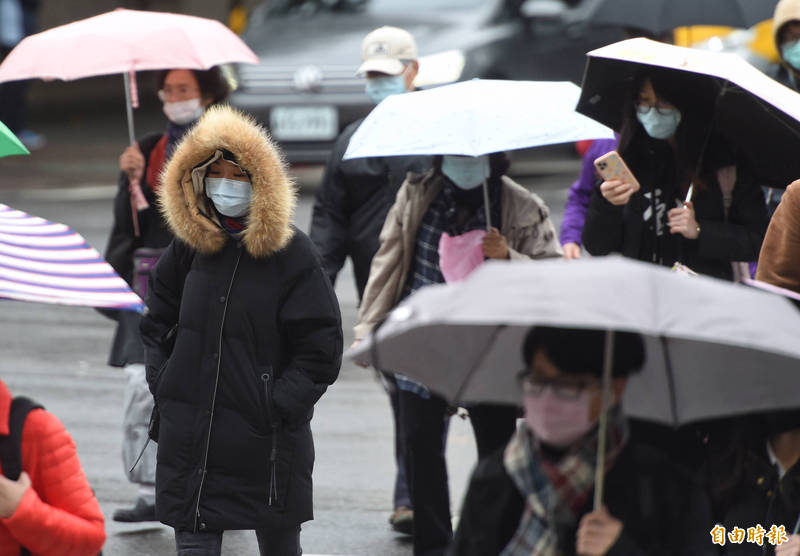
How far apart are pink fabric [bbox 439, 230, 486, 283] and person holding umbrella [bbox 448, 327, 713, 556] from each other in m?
2.41

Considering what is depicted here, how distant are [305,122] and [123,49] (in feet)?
23.2

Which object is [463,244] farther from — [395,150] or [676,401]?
[676,401]

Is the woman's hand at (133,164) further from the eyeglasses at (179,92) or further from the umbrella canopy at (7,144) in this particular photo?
the umbrella canopy at (7,144)

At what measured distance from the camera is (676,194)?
6082 millimetres

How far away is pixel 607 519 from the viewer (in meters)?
3.50

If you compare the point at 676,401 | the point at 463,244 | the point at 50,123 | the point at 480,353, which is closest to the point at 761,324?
the point at 676,401

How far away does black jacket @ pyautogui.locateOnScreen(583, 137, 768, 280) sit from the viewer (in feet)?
19.4

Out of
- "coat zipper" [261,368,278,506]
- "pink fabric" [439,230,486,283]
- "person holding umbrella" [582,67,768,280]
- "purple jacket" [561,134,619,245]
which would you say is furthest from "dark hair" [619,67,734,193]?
"coat zipper" [261,368,278,506]

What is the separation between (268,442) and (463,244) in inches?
46.6

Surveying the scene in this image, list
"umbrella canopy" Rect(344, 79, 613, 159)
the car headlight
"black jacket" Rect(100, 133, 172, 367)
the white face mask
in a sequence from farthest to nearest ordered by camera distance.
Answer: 1. the car headlight
2. the white face mask
3. "black jacket" Rect(100, 133, 172, 367)
4. "umbrella canopy" Rect(344, 79, 613, 159)

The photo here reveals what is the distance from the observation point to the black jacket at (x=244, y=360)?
17.4 ft

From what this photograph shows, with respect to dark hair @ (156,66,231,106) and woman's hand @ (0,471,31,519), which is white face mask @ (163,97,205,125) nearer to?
dark hair @ (156,66,231,106)

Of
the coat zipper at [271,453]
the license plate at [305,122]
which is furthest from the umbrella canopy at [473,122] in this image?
the license plate at [305,122]

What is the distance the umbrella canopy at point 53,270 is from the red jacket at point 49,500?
0.81 feet
